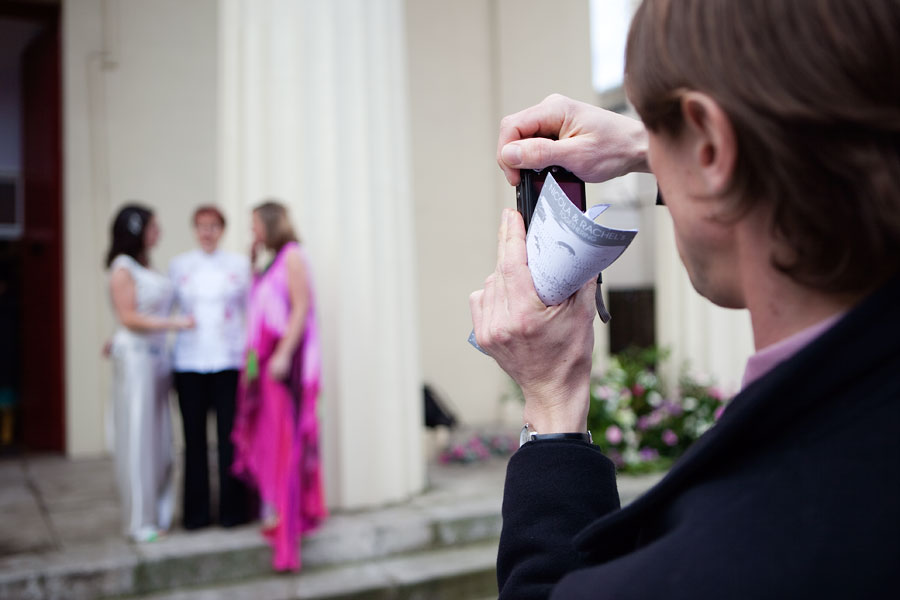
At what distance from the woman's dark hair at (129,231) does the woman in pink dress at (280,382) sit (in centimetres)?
70

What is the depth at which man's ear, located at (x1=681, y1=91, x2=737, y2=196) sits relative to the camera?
674 mm

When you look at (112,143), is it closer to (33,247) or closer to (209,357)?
(33,247)

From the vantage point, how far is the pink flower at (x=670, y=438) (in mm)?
5566

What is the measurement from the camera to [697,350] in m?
6.24

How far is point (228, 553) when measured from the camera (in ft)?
13.5

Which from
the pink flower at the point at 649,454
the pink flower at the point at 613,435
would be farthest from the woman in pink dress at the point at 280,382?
the pink flower at the point at 649,454

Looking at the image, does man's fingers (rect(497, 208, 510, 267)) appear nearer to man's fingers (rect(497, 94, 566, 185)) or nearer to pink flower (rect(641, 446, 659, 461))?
man's fingers (rect(497, 94, 566, 185))

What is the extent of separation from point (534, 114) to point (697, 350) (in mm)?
5438

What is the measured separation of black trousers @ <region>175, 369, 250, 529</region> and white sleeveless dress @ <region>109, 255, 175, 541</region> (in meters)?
0.12

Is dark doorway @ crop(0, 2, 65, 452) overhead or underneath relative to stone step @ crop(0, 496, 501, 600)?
overhead

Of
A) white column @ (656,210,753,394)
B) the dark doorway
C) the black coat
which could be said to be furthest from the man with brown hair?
the dark doorway

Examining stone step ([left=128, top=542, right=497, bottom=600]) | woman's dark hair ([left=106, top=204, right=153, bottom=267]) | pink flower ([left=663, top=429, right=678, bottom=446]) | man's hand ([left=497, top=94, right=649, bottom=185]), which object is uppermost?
woman's dark hair ([left=106, top=204, right=153, bottom=267])

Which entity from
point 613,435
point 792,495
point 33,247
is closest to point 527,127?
point 792,495

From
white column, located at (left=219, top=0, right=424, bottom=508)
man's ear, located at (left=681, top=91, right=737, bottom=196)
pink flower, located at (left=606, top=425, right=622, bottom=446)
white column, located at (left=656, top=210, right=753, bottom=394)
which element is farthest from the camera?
white column, located at (left=656, top=210, right=753, bottom=394)
